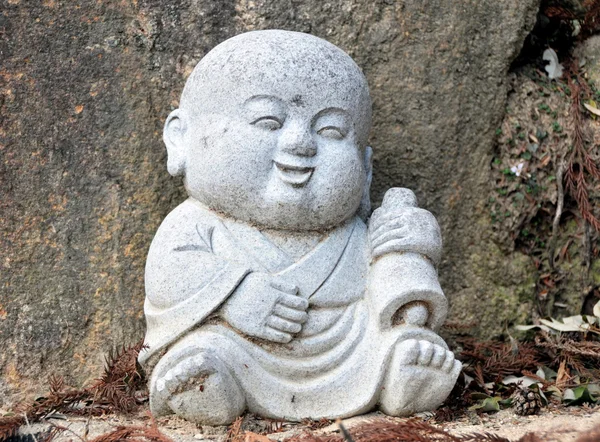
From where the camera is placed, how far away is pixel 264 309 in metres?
3.60

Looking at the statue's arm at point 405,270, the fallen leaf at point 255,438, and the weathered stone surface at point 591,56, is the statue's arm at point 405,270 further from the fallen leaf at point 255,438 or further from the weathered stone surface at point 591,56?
the weathered stone surface at point 591,56

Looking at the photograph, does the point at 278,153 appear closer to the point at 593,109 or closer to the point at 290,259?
the point at 290,259

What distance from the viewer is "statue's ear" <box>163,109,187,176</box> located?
3.93m

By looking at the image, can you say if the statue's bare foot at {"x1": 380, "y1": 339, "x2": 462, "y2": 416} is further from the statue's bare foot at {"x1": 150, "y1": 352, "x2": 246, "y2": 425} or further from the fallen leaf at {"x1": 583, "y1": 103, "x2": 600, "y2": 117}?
the fallen leaf at {"x1": 583, "y1": 103, "x2": 600, "y2": 117}

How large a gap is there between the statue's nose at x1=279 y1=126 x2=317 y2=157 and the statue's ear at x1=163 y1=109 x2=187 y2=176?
1.65ft

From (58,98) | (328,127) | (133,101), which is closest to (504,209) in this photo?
(328,127)

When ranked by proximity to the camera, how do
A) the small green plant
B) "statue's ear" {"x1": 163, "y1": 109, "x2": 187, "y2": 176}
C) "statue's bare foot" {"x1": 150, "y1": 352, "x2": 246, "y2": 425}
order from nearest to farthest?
"statue's bare foot" {"x1": 150, "y1": 352, "x2": 246, "y2": 425}
"statue's ear" {"x1": 163, "y1": 109, "x2": 187, "y2": 176}
the small green plant

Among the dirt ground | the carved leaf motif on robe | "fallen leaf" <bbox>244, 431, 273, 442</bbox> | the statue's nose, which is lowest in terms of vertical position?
the dirt ground

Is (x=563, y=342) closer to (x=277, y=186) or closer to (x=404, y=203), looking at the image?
(x=404, y=203)

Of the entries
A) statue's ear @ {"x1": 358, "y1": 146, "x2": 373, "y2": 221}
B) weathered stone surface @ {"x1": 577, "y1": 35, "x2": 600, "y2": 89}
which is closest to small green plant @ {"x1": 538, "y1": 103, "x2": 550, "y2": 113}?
weathered stone surface @ {"x1": 577, "y1": 35, "x2": 600, "y2": 89}

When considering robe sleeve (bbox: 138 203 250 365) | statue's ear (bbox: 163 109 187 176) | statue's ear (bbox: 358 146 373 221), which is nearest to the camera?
robe sleeve (bbox: 138 203 250 365)

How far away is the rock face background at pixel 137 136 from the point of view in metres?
4.33

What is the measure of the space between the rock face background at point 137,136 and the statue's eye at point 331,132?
0.89 m

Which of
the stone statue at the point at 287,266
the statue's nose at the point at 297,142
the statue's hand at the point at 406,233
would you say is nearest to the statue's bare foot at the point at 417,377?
the stone statue at the point at 287,266
